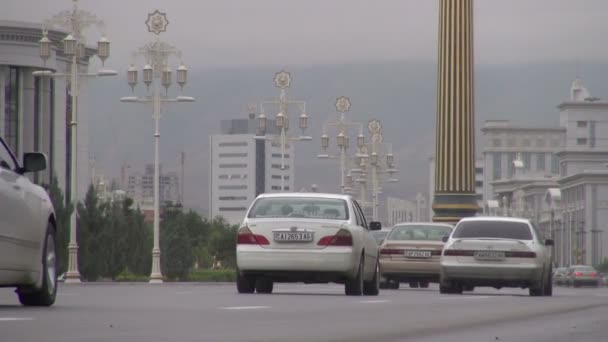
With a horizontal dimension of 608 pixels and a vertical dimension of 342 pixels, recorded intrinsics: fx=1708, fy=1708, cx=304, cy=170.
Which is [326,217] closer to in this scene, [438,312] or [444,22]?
[438,312]

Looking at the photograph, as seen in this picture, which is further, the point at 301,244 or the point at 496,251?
the point at 496,251

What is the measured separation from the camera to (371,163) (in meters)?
94.9

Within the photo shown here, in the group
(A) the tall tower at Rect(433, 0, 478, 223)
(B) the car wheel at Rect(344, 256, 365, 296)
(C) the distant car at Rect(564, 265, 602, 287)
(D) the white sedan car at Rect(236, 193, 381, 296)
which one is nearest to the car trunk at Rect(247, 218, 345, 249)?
(D) the white sedan car at Rect(236, 193, 381, 296)

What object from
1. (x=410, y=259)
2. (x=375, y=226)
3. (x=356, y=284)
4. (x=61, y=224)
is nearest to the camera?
(x=356, y=284)

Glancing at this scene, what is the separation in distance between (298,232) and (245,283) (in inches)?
55.3

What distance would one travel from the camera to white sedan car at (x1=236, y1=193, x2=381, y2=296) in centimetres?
2550

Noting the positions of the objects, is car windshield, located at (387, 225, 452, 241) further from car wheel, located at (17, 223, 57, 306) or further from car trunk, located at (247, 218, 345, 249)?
car wheel, located at (17, 223, 57, 306)

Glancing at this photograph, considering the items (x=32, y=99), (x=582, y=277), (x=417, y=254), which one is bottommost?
(x=582, y=277)

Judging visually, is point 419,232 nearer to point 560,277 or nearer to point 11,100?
point 560,277

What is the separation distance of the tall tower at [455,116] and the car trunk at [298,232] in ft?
179

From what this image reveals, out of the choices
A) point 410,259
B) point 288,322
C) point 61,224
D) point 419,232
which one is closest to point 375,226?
point 410,259

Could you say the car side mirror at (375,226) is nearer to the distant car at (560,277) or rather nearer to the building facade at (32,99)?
the distant car at (560,277)

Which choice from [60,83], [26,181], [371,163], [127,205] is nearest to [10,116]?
[60,83]

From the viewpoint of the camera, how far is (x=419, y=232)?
3909 cm
